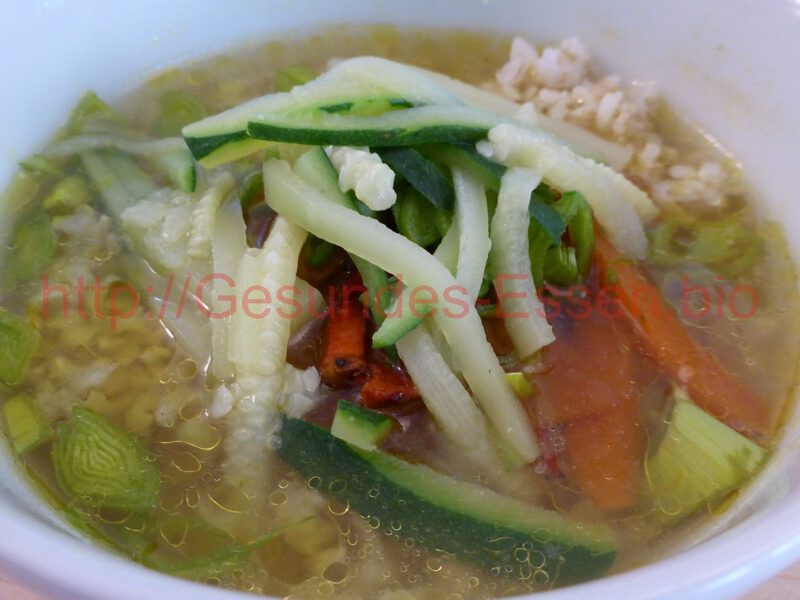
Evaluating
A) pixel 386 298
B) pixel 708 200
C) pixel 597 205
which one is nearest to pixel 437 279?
pixel 386 298

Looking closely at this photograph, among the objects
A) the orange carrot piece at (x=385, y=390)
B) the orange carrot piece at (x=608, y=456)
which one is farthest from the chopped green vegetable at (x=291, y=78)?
the orange carrot piece at (x=608, y=456)

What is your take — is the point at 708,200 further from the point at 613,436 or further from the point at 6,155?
the point at 6,155

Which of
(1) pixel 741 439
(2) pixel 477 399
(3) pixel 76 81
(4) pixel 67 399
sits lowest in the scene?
(4) pixel 67 399

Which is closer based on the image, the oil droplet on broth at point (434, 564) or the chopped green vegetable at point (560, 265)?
the oil droplet on broth at point (434, 564)

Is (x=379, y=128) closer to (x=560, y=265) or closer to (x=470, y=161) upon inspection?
(x=470, y=161)

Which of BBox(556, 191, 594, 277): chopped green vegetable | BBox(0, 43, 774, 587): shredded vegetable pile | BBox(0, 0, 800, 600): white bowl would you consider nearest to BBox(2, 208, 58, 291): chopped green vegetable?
BBox(0, 43, 774, 587): shredded vegetable pile

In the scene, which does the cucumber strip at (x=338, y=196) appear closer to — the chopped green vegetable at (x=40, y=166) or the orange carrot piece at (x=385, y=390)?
the orange carrot piece at (x=385, y=390)

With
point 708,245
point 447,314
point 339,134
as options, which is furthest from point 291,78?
point 708,245
